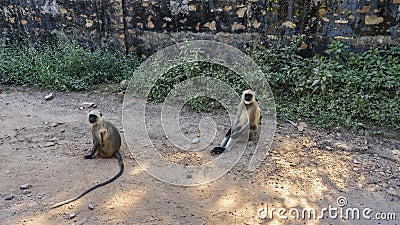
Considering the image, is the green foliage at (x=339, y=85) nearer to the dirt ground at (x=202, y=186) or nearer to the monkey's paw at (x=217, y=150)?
the dirt ground at (x=202, y=186)

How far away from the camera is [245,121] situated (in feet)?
15.1

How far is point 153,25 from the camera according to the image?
7422 millimetres

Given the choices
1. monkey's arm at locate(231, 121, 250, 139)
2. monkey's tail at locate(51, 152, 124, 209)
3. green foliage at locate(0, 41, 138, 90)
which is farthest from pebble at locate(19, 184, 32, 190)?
green foliage at locate(0, 41, 138, 90)

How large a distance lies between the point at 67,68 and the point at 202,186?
190 inches

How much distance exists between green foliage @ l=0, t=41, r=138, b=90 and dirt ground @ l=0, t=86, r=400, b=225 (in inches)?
75.8

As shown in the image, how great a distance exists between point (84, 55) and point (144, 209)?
5.10 metres

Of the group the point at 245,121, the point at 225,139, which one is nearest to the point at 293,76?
the point at 245,121

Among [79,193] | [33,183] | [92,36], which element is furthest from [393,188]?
[92,36]

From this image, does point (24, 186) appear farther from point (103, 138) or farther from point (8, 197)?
point (103, 138)

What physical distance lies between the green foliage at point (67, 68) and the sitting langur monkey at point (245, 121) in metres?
3.27

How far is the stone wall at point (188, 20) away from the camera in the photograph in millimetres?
6098

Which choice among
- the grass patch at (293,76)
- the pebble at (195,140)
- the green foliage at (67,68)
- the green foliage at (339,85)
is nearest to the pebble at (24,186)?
the pebble at (195,140)

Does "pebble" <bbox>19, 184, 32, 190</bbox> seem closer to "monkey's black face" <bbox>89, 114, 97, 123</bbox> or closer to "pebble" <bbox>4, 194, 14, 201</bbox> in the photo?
"pebble" <bbox>4, 194, 14, 201</bbox>

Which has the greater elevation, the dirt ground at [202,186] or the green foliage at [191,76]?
the green foliage at [191,76]
